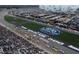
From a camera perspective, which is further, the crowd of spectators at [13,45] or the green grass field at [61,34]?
the crowd of spectators at [13,45]

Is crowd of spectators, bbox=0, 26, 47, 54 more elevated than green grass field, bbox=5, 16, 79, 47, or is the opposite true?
green grass field, bbox=5, 16, 79, 47

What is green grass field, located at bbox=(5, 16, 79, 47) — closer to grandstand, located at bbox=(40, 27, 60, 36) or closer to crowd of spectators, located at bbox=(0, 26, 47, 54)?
grandstand, located at bbox=(40, 27, 60, 36)

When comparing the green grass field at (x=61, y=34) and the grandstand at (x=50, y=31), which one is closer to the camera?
the green grass field at (x=61, y=34)

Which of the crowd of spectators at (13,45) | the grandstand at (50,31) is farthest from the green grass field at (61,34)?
the crowd of spectators at (13,45)

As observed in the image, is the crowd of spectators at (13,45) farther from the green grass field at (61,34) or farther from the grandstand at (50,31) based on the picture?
the grandstand at (50,31)

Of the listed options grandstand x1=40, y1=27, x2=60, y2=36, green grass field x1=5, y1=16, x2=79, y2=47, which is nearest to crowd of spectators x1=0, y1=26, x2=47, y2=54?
green grass field x1=5, y1=16, x2=79, y2=47

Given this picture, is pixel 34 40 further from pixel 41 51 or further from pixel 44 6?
pixel 44 6

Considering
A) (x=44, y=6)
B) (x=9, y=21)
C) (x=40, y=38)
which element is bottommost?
(x=40, y=38)

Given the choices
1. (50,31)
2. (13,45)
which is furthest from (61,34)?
(13,45)

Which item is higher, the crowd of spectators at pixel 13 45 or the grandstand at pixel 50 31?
the grandstand at pixel 50 31
